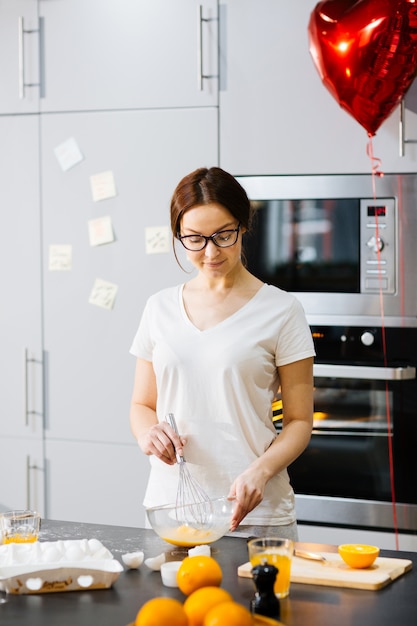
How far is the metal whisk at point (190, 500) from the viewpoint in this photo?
1.61m

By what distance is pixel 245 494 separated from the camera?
1.66 metres

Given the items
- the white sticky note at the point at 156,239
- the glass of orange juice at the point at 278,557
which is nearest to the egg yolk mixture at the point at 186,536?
the glass of orange juice at the point at 278,557

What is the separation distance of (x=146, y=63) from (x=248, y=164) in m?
0.48

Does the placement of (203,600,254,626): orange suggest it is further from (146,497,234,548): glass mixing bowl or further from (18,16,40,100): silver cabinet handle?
(18,16,40,100): silver cabinet handle

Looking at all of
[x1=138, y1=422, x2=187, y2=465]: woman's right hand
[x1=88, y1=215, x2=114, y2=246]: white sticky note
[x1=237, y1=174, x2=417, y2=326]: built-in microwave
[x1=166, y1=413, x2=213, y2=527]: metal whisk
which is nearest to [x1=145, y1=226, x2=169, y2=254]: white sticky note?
[x1=88, y1=215, x2=114, y2=246]: white sticky note

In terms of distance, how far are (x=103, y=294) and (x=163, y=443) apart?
1239 millimetres

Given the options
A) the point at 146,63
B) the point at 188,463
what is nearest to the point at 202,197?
the point at 188,463

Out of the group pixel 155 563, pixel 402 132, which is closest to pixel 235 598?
pixel 155 563

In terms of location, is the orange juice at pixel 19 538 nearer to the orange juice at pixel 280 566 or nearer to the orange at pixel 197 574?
the orange at pixel 197 574

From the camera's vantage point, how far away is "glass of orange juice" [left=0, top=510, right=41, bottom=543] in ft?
5.32

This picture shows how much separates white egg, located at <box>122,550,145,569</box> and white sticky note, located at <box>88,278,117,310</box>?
4.94 feet

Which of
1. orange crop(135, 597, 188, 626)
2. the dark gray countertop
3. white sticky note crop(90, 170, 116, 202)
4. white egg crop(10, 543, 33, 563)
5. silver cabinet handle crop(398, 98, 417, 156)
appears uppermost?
silver cabinet handle crop(398, 98, 417, 156)

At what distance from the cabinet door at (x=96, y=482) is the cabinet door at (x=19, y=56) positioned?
116 cm

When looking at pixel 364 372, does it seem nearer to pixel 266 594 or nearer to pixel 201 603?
pixel 266 594
